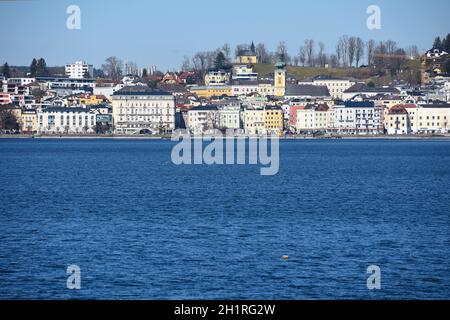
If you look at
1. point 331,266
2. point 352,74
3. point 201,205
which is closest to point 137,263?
point 331,266

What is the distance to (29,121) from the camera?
96.0 m

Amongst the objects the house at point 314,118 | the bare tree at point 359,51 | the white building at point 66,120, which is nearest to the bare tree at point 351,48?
the bare tree at point 359,51

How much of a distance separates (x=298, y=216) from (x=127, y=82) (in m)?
94.4

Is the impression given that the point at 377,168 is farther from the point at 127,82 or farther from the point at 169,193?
the point at 127,82

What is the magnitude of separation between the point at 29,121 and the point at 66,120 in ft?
14.5

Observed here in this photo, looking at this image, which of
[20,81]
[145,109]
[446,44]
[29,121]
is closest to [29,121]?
[29,121]

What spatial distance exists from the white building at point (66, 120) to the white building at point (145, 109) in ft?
7.95

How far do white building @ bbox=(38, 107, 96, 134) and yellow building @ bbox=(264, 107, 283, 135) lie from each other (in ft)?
51.6

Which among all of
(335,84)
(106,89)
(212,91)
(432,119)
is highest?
(335,84)

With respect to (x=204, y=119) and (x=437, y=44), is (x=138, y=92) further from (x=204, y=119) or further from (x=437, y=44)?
(x=437, y=44)

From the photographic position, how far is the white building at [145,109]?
93562 millimetres

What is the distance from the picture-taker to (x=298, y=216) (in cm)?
2064

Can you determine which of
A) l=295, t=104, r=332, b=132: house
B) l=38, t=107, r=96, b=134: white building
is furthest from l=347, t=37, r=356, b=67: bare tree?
l=38, t=107, r=96, b=134: white building

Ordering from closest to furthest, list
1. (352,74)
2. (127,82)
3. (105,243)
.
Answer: (105,243), (127,82), (352,74)
